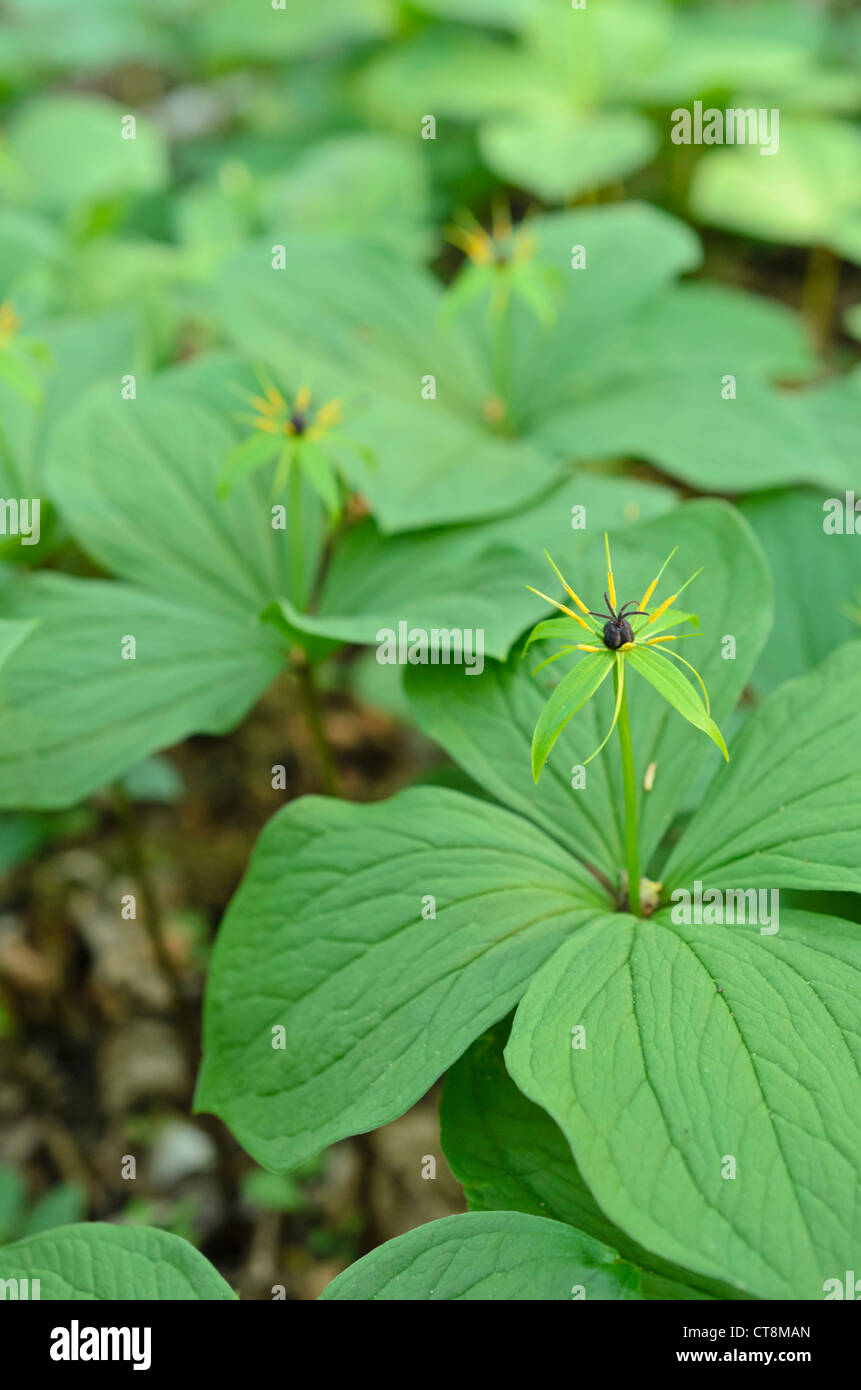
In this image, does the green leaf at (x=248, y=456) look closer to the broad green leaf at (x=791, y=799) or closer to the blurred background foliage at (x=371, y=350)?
the blurred background foliage at (x=371, y=350)

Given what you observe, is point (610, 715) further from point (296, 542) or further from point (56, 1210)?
point (56, 1210)

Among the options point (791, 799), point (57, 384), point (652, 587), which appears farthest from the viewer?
point (57, 384)

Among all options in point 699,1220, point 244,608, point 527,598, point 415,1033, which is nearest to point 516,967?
point 415,1033

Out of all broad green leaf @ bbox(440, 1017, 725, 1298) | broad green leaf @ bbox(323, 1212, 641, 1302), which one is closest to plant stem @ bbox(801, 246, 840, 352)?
broad green leaf @ bbox(440, 1017, 725, 1298)

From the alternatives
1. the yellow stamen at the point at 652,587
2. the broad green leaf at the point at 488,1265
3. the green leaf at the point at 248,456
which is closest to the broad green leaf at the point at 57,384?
the green leaf at the point at 248,456

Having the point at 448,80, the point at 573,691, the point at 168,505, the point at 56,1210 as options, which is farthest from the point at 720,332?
the point at 56,1210

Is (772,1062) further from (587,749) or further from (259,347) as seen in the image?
(259,347)

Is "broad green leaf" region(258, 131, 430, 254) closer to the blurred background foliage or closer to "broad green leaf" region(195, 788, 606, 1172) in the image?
the blurred background foliage
